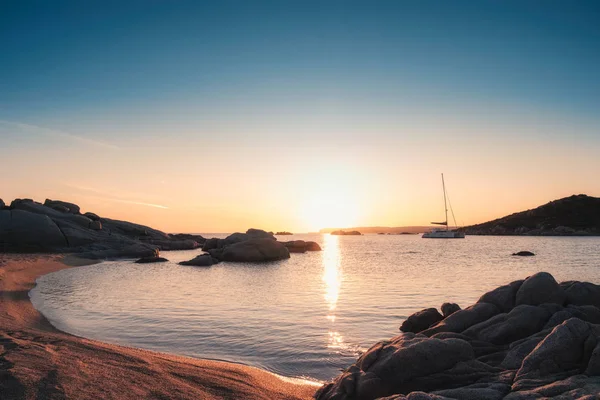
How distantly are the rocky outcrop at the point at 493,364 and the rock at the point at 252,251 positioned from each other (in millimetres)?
51453

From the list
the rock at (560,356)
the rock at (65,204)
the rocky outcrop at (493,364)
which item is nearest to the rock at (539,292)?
the rocky outcrop at (493,364)

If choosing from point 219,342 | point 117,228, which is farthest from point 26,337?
point 117,228

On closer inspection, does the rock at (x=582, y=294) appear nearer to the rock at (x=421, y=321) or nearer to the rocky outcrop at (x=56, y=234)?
the rock at (x=421, y=321)

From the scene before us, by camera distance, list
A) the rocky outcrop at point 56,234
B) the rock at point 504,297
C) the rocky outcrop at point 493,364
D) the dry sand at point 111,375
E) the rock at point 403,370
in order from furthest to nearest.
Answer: the rocky outcrop at point 56,234, the rock at point 504,297, the rock at point 403,370, the dry sand at point 111,375, the rocky outcrop at point 493,364

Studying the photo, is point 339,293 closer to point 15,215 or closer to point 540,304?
point 540,304

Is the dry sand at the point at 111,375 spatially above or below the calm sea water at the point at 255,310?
above

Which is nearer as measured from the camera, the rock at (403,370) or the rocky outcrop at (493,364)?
the rocky outcrop at (493,364)

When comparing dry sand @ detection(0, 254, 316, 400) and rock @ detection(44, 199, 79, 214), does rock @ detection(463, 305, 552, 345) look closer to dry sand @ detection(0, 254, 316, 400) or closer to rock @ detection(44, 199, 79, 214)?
dry sand @ detection(0, 254, 316, 400)

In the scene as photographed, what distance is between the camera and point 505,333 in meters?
11.7

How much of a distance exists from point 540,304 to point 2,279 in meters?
31.2

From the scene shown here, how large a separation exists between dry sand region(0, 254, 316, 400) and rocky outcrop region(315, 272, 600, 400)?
194 centimetres

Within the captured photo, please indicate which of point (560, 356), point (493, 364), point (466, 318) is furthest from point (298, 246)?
point (560, 356)

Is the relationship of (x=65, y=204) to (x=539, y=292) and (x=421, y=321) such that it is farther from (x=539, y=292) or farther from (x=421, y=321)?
(x=539, y=292)

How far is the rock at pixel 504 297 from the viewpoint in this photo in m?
14.3
